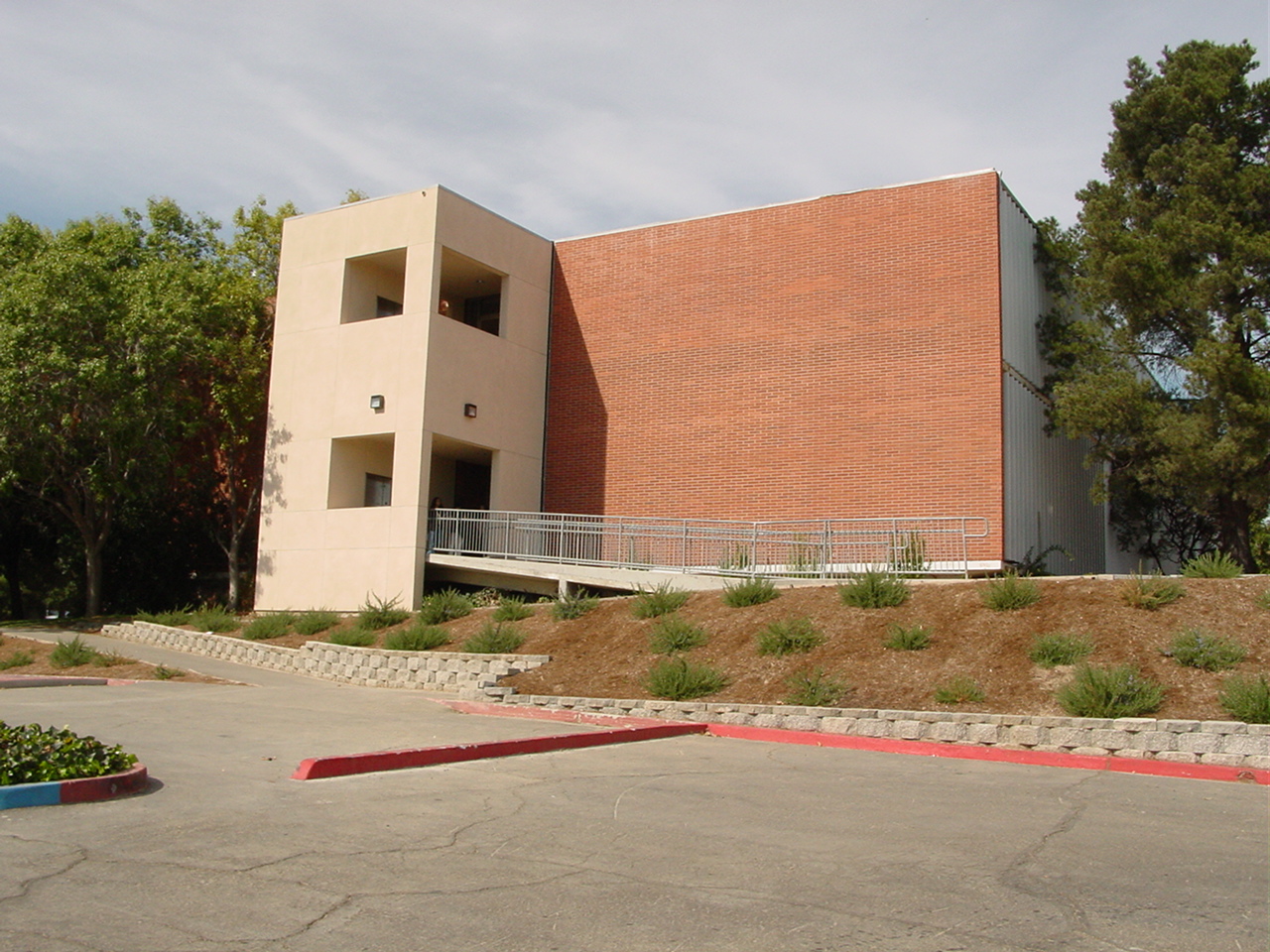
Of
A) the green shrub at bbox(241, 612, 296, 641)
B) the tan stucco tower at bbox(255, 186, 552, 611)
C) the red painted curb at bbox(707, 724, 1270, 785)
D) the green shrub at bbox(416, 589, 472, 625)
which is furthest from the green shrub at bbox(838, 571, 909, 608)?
the green shrub at bbox(241, 612, 296, 641)

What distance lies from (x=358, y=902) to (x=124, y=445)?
23.4m

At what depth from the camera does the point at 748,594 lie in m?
18.3

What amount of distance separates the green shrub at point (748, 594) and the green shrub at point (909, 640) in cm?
309

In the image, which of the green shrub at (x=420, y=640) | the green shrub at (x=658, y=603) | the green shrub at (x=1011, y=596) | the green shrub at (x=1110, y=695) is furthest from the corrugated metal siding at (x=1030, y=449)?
the green shrub at (x=420, y=640)

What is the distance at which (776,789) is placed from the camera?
9.48 m

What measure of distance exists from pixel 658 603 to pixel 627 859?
12.2m

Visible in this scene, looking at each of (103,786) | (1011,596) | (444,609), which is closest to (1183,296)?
(1011,596)

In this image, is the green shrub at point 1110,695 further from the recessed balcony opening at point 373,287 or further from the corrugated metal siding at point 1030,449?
the recessed balcony opening at point 373,287

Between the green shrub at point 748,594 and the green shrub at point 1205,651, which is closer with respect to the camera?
the green shrub at point 1205,651

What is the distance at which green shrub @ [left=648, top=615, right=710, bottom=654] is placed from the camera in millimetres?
16922

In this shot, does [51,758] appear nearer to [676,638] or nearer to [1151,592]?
[676,638]

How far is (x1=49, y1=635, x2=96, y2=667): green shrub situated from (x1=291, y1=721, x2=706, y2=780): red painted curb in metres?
12.4

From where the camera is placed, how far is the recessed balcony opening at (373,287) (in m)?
26.8

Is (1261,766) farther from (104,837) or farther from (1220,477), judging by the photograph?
(1220,477)
